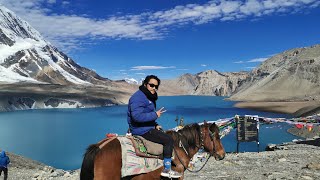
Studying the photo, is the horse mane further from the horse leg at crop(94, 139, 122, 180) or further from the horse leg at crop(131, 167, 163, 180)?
the horse leg at crop(94, 139, 122, 180)

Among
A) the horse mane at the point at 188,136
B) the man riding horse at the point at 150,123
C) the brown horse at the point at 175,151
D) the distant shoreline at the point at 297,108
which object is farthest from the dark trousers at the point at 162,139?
the distant shoreline at the point at 297,108

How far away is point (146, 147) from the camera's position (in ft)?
26.6

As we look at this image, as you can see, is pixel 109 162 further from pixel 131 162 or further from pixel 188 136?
pixel 188 136

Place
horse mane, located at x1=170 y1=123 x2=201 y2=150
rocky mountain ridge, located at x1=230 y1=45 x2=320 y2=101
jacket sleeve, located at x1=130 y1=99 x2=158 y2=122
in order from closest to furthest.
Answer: jacket sleeve, located at x1=130 y1=99 x2=158 y2=122 < horse mane, located at x1=170 y1=123 x2=201 y2=150 < rocky mountain ridge, located at x1=230 y1=45 x2=320 y2=101

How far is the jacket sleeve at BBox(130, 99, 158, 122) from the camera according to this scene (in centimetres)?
783

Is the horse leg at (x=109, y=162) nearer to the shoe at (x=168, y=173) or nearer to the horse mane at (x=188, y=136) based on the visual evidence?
the shoe at (x=168, y=173)

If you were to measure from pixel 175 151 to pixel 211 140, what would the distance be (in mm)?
1243

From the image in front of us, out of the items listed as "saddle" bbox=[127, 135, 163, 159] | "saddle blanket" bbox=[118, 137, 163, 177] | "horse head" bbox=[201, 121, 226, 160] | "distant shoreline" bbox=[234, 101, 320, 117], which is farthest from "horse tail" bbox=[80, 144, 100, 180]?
"distant shoreline" bbox=[234, 101, 320, 117]

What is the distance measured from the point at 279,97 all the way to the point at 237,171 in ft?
540

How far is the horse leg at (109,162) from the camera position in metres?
7.04

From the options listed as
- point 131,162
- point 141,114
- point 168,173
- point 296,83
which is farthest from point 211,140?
point 296,83

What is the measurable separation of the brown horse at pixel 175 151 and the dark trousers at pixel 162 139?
491 millimetres

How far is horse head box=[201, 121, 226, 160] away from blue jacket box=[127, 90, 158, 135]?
6.10ft

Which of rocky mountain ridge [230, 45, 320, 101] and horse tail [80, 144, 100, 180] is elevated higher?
rocky mountain ridge [230, 45, 320, 101]
